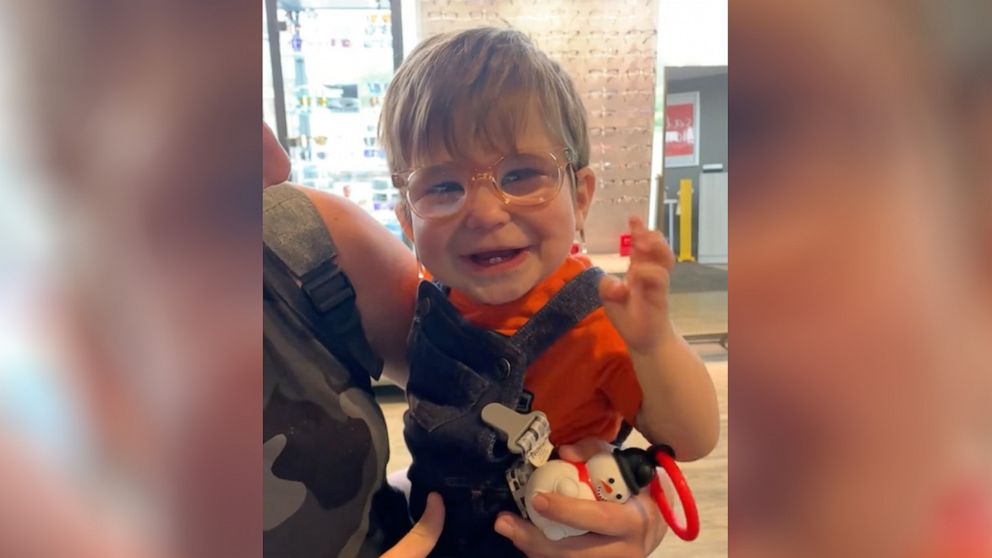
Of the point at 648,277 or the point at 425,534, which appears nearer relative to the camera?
the point at 648,277

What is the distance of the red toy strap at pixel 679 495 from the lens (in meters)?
0.40

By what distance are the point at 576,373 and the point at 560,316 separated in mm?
42

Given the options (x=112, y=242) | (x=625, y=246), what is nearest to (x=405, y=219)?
(x=625, y=246)

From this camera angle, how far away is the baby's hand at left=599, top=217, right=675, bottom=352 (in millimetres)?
345

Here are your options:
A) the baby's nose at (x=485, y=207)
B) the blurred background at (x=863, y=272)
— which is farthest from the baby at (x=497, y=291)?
the blurred background at (x=863, y=272)

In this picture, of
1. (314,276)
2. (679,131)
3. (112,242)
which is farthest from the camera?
(679,131)

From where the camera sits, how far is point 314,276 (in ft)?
1.47

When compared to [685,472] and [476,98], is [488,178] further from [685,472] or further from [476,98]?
[685,472]

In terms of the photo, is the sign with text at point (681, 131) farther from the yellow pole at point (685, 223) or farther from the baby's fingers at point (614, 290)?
the baby's fingers at point (614, 290)

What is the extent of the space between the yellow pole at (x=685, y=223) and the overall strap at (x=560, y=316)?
0.24 feet

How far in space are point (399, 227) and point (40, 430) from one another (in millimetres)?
388

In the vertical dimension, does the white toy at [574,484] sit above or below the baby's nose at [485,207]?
below

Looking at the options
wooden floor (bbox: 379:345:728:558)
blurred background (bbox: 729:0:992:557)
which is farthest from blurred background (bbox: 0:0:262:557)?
wooden floor (bbox: 379:345:728:558)

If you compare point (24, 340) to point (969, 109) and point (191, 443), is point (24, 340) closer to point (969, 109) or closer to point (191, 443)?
point (191, 443)
